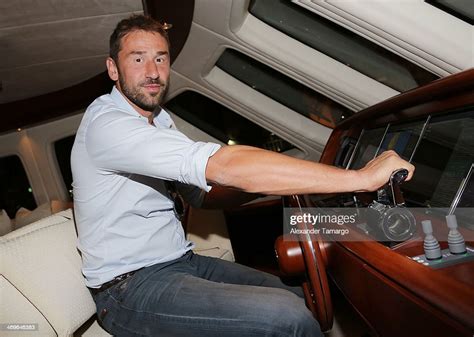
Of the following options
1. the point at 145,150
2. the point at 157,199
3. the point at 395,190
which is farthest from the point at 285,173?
the point at 157,199

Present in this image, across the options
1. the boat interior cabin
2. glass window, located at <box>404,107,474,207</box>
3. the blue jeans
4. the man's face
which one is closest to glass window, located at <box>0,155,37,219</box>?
the boat interior cabin

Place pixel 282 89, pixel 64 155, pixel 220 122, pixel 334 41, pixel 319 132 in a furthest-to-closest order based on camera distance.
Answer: pixel 64 155 → pixel 220 122 → pixel 319 132 → pixel 282 89 → pixel 334 41

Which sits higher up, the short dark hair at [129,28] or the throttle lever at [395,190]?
the short dark hair at [129,28]

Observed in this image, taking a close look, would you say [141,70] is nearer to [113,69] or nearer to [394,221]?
[113,69]

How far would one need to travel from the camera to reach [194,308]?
4.12 feet

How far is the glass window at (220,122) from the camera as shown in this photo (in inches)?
222

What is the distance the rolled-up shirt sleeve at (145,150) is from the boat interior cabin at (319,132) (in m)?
0.41

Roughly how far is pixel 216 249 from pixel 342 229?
5.10 ft

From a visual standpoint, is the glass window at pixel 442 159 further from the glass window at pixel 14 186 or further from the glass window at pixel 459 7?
the glass window at pixel 14 186

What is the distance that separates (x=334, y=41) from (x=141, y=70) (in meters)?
2.01

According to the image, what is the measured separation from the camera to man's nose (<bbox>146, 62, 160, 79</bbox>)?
1.68 meters

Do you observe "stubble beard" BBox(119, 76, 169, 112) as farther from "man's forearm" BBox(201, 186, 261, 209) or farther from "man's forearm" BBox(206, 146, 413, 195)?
"man's forearm" BBox(206, 146, 413, 195)

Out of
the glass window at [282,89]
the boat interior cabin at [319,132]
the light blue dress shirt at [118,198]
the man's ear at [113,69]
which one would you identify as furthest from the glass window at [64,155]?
the light blue dress shirt at [118,198]

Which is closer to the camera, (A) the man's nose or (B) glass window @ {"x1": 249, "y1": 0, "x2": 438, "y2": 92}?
(A) the man's nose
